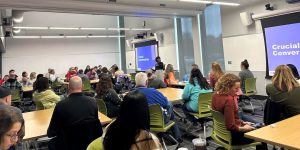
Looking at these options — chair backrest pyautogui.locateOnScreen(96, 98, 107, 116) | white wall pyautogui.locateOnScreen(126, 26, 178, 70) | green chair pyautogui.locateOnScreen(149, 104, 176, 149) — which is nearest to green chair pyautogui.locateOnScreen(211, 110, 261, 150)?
green chair pyautogui.locateOnScreen(149, 104, 176, 149)

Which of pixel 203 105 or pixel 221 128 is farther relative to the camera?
pixel 203 105

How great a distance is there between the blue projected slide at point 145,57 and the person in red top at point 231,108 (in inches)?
389

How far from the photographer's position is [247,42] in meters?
8.05

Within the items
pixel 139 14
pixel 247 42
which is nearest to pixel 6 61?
pixel 139 14

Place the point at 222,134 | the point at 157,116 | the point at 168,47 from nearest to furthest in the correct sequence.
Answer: the point at 222,134
the point at 157,116
the point at 168,47

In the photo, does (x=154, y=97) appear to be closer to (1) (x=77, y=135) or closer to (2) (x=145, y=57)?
(1) (x=77, y=135)

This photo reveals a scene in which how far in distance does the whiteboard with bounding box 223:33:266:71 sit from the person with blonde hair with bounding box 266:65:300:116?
5.10 metres

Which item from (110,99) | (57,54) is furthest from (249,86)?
(57,54)

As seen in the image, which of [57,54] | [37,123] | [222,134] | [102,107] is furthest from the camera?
[57,54]

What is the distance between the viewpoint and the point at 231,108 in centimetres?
263

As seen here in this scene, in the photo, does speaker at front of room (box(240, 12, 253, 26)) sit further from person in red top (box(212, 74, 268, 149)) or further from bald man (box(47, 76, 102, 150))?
bald man (box(47, 76, 102, 150))

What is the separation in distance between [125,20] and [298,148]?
1319cm

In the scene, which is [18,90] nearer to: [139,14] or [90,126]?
[139,14]

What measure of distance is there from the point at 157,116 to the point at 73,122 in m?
1.31
